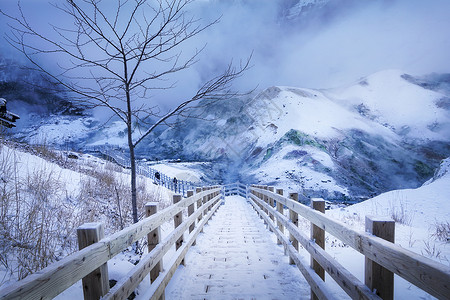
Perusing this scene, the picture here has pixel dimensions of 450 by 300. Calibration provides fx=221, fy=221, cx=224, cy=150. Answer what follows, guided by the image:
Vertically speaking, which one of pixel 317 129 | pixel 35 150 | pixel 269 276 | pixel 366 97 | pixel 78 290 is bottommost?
pixel 269 276

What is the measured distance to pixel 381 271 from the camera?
58.7 inches

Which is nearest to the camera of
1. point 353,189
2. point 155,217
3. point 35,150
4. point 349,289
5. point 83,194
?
point 349,289

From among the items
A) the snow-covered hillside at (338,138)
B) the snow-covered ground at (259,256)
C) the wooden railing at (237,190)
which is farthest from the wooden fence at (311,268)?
the wooden railing at (237,190)

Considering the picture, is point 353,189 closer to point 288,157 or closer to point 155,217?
point 288,157

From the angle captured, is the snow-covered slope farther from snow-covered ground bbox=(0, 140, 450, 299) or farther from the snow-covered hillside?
snow-covered ground bbox=(0, 140, 450, 299)

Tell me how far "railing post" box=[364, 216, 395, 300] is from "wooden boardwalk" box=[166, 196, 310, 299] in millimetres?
1544

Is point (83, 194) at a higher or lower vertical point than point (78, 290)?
higher

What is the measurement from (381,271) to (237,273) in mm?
2411

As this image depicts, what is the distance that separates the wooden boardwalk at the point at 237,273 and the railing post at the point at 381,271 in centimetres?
154

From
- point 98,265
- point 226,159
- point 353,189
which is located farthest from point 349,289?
point 226,159

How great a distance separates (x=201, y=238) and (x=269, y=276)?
2.43m

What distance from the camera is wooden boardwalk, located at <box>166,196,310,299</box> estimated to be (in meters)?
2.87

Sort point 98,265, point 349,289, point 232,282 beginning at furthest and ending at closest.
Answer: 1. point 232,282
2. point 349,289
3. point 98,265

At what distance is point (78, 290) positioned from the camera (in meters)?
2.31
